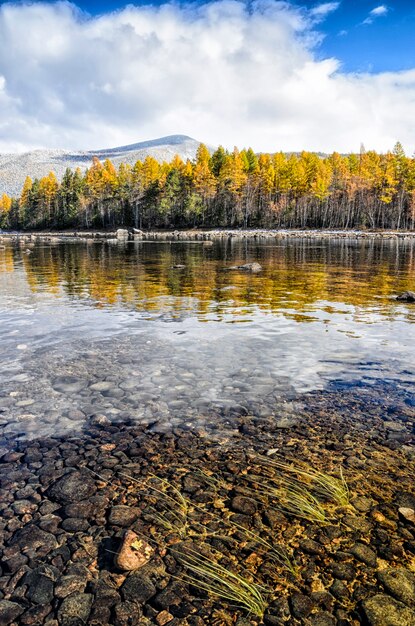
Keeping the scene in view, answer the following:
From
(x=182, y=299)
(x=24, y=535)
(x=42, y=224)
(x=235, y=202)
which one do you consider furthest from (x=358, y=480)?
(x=42, y=224)

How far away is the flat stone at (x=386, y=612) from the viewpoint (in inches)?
115

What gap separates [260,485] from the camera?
179 inches

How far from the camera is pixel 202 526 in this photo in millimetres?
3973

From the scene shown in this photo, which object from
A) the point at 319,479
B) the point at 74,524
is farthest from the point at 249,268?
the point at 74,524

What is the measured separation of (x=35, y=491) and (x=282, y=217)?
11015cm

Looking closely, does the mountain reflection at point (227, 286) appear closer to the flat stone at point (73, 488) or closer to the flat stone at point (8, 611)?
the flat stone at point (73, 488)

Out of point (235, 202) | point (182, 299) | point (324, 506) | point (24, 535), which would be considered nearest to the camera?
point (24, 535)

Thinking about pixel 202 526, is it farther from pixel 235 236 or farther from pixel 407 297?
pixel 235 236

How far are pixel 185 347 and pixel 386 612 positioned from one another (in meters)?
7.13

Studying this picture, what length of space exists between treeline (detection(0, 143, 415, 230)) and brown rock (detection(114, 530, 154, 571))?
9993 centimetres

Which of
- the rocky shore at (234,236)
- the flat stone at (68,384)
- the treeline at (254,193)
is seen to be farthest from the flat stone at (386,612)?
the treeline at (254,193)

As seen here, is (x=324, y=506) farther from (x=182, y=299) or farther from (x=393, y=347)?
Result: (x=182, y=299)

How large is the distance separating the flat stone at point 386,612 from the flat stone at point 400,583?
0.23ft

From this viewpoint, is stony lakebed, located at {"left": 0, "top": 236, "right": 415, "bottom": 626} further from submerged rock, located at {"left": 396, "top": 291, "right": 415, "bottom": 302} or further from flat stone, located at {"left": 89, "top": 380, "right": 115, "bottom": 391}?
submerged rock, located at {"left": 396, "top": 291, "right": 415, "bottom": 302}
